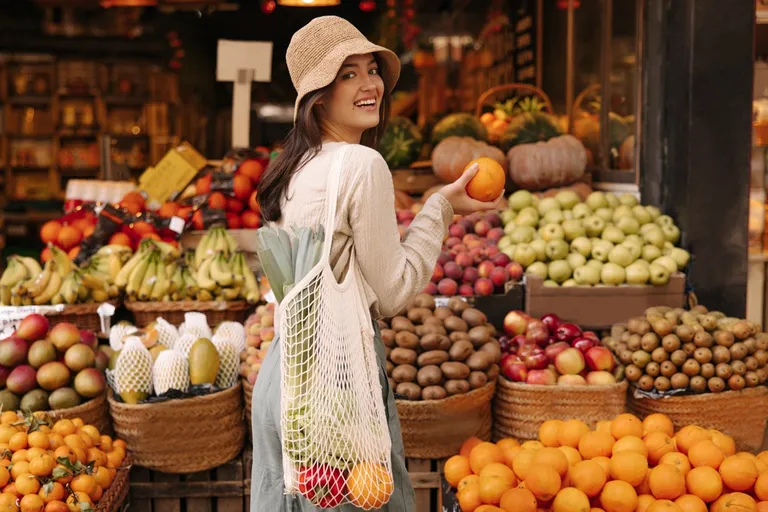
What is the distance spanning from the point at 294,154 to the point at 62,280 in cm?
253

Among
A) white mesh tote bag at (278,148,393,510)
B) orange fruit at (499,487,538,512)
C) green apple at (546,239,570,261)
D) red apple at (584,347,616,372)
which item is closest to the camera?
white mesh tote bag at (278,148,393,510)

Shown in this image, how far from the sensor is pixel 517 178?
17.8 ft

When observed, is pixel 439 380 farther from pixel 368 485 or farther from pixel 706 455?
pixel 368 485

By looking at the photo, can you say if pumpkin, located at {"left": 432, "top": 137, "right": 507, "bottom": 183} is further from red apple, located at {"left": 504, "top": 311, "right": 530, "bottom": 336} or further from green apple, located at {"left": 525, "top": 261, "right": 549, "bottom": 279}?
red apple, located at {"left": 504, "top": 311, "right": 530, "bottom": 336}

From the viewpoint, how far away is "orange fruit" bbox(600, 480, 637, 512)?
2.56m

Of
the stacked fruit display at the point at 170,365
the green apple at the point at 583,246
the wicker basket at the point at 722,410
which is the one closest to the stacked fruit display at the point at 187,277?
the stacked fruit display at the point at 170,365

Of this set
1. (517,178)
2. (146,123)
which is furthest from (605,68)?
(146,123)

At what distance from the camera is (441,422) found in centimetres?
343

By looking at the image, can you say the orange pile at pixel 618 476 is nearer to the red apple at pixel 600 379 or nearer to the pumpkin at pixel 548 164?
the red apple at pixel 600 379

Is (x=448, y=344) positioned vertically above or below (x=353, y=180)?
below

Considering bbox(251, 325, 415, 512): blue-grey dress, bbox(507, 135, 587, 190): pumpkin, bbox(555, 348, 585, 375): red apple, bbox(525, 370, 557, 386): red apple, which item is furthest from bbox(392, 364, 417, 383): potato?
bbox(507, 135, 587, 190): pumpkin

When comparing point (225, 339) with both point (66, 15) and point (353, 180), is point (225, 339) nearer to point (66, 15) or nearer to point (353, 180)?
point (353, 180)

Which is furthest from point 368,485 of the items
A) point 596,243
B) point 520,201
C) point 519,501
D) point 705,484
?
point 520,201

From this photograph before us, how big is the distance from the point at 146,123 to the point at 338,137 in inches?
416
